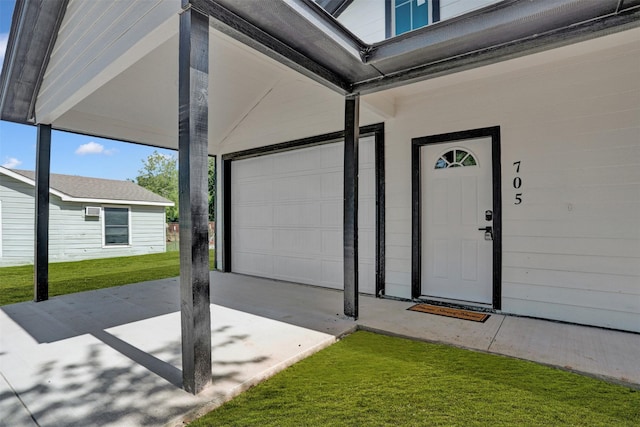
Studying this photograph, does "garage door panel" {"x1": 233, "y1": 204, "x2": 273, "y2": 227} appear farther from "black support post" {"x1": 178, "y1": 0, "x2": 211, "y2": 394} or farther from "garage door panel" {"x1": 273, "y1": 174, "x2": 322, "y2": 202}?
"black support post" {"x1": 178, "y1": 0, "x2": 211, "y2": 394}

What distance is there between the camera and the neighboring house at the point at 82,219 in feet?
30.6

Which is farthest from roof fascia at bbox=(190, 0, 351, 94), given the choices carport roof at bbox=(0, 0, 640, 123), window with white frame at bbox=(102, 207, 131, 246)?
window with white frame at bbox=(102, 207, 131, 246)

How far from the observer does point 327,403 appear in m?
2.01

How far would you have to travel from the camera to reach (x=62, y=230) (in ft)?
33.4

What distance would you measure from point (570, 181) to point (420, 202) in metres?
1.57

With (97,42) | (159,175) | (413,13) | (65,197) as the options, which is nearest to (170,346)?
(97,42)

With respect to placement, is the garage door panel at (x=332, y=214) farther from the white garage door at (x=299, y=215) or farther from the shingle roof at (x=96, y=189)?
the shingle roof at (x=96, y=189)

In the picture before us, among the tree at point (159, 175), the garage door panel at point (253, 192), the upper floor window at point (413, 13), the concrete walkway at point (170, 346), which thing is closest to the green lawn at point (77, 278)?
the concrete walkway at point (170, 346)

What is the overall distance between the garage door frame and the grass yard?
201 centimetres

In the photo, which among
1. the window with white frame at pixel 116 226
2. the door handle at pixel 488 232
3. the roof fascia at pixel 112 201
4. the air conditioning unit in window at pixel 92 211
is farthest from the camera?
the window with white frame at pixel 116 226

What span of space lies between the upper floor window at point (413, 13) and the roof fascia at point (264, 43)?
7.18 feet

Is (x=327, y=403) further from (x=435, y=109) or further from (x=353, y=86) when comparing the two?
(x=435, y=109)

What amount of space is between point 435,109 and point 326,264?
2703 mm

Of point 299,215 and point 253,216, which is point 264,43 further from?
point 253,216
